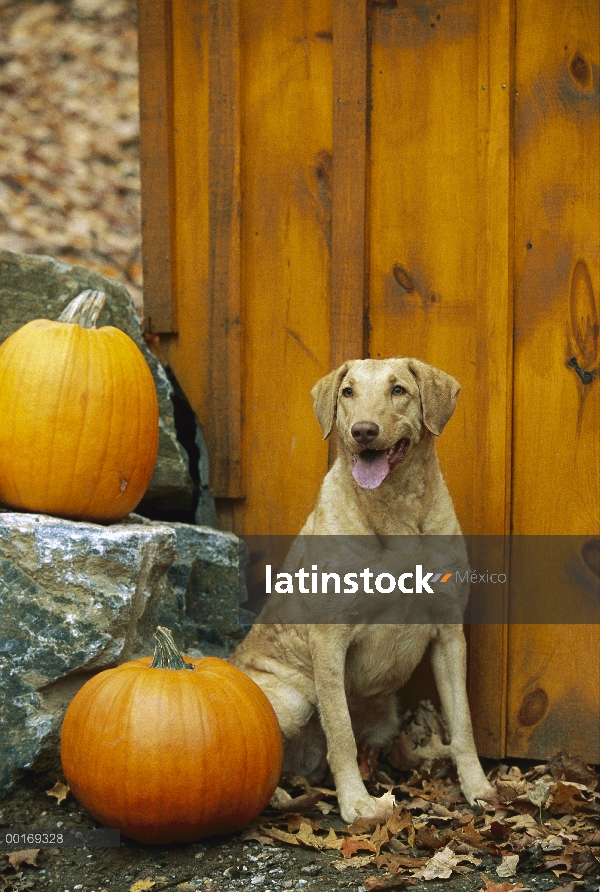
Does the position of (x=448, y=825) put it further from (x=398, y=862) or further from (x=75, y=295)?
(x=75, y=295)

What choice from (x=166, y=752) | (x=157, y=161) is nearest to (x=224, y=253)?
(x=157, y=161)

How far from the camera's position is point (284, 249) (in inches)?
178

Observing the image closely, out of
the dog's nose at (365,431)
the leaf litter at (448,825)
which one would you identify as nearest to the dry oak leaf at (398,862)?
the leaf litter at (448,825)

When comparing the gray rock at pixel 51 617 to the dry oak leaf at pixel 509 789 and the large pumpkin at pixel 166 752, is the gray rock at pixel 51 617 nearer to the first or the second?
the large pumpkin at pixel 166 752

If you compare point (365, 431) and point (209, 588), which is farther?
point (209, 588)

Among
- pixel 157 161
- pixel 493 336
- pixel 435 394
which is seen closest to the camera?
pixel 435 394

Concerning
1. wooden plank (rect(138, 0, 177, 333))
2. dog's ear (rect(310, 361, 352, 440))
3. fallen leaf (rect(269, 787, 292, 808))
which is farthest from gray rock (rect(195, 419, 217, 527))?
fallen leaf (rect(269, 787, 292, 808))

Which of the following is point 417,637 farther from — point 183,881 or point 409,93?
point 409,93

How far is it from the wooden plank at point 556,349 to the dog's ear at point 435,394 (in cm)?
Answer: 51

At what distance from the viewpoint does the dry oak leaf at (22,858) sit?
2.98 m

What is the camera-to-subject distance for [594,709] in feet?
13.0

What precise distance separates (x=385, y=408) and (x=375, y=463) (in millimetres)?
219

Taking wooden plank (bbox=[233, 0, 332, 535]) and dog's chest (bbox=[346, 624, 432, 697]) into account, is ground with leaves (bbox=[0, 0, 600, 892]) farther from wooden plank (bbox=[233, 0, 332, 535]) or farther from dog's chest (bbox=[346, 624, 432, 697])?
wooden plank (bbox=[233, 0, 332, 535])

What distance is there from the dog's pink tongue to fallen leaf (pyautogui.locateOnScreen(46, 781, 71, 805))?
1.59 meters
